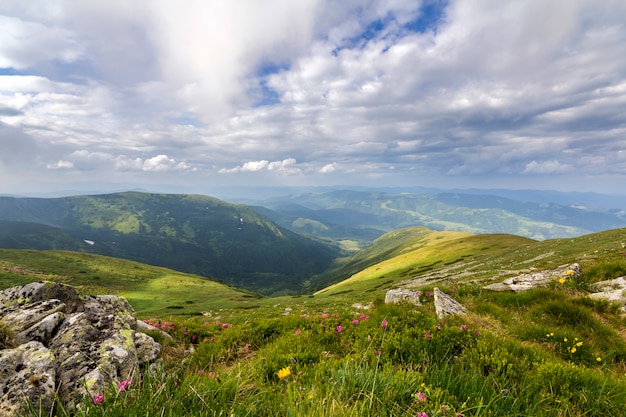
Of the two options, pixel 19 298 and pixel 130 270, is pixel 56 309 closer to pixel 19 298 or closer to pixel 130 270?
pixel 19 298

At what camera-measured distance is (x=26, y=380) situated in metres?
4.33

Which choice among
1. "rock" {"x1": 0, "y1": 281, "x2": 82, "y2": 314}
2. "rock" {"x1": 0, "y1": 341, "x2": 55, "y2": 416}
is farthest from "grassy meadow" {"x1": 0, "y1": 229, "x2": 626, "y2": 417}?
"rock" {"x1": 0, "y1": 281, "x2": 82, "y2": 314}

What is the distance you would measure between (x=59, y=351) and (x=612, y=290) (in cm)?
1727

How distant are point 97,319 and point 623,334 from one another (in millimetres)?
14287

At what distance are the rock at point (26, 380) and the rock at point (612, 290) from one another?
48.7ft

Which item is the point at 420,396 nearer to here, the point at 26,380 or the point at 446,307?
the point at 26,380

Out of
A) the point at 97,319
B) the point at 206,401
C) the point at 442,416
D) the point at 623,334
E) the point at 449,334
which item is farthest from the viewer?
the point at 623,334

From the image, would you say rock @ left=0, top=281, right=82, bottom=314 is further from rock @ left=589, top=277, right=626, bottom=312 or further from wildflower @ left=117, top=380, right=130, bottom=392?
rock @ left=589, top=277, right=626, bottom=312

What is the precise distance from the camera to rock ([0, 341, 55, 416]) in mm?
3953

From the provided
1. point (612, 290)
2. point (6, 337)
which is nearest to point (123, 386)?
point (6, 337)

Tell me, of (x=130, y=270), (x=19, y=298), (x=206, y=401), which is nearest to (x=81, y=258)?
(x=130, y=270)

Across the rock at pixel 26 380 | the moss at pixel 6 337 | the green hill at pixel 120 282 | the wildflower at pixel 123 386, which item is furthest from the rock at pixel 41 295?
the green hill at pixel 120 282

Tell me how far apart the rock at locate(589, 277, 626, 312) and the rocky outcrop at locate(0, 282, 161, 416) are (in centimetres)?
1413

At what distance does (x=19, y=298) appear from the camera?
26.1ft
